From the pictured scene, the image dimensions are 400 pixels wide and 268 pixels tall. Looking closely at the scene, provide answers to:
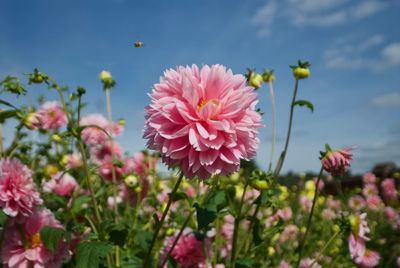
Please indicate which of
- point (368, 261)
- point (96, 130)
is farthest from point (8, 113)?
point (368, 261)

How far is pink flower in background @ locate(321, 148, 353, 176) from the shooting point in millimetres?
1550

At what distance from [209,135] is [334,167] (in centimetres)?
66

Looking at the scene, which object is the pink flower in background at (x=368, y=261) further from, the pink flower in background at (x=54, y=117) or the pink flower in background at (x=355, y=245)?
the pink flower in background at (x=54, y=117)

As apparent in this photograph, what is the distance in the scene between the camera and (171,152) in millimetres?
1074

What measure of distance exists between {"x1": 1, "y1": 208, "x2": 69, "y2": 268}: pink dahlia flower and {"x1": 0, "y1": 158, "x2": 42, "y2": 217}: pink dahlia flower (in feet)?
0.27

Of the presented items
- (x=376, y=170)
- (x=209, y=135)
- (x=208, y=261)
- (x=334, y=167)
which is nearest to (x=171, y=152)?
(x=209, y=135)

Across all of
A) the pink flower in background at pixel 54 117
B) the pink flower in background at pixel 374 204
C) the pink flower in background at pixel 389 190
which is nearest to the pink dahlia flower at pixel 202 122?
the pink flower in background at pixel 54 117

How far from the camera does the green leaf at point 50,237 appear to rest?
1.38m

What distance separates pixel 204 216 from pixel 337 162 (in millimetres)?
575

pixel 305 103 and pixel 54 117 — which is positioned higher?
pixel 54 117

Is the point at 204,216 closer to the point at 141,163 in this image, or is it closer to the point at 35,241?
the point at 35,241

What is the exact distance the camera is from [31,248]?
160 cm

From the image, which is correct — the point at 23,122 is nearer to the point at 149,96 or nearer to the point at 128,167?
the point at 128,167

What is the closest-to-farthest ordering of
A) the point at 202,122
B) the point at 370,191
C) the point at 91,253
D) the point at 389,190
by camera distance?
the point at 202,122 → the point at 91,253 → the point at 389,190 → the point at 370,191
